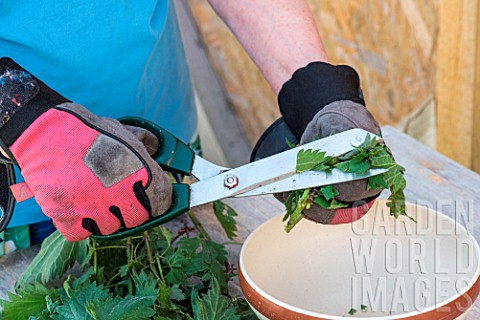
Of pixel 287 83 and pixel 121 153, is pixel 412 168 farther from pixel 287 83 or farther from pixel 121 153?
pixel 121 153

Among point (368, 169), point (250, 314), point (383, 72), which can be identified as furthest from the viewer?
point (383, 72)

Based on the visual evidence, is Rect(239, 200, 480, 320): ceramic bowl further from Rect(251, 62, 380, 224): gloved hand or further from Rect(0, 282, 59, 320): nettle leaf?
Rect(0, 282, 59, 320): nettle leaf

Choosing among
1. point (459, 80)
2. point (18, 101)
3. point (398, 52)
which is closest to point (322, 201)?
point (18, 101)

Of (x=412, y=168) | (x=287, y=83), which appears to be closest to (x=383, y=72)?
(x=412, y=168)

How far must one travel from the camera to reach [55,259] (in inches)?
41.5

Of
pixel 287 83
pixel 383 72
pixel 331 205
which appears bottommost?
pixel 383 72

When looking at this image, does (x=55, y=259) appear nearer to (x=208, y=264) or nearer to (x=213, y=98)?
(x=208, y=264)

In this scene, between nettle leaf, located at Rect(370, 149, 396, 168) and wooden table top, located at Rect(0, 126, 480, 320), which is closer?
nettle leaf, located at Rect(370, 149, 396, 168)

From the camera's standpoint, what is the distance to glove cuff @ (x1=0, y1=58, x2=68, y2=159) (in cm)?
90

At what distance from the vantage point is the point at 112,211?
908 millimetres

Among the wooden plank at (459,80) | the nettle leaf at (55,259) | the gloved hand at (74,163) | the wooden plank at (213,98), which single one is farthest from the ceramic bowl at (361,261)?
the wooden plank at (213,98)

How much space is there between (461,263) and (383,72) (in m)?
1.44

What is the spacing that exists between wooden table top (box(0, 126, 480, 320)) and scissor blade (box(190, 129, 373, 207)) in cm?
22

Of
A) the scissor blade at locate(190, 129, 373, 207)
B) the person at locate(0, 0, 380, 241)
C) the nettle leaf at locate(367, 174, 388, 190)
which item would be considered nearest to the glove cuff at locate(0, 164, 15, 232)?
the person at locate(0, 0, 380, 241)
